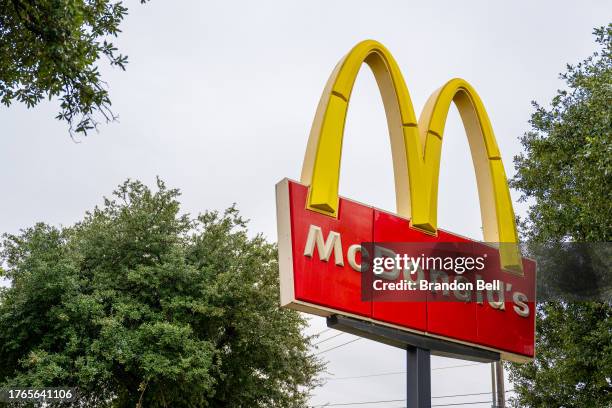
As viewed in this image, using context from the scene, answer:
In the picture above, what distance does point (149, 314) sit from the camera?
73.3ft

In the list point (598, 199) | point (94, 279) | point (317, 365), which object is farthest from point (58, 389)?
point (598, 199)

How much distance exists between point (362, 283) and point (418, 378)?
1.87 metres

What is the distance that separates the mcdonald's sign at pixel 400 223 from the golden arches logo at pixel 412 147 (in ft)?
0.06

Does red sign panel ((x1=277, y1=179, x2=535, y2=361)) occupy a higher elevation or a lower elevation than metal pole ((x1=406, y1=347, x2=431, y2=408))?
higher

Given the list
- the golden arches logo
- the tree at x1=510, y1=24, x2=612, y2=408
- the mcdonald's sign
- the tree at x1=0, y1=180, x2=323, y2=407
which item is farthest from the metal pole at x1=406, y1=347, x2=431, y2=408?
the tree at x1=0, y1=180, x2=323, y2=407

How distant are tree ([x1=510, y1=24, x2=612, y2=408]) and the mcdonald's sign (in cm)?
227

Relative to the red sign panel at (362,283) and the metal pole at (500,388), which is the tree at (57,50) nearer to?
the red sign panel at (362,283)

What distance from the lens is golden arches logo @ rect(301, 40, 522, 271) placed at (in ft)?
36.0

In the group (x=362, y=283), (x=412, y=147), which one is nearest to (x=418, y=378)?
(x=362, y=283)

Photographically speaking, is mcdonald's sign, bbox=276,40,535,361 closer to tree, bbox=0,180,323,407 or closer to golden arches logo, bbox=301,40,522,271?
golden arches logo, bbox=301,40,522,271

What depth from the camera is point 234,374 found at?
25.0 m

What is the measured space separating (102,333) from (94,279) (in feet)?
8.25

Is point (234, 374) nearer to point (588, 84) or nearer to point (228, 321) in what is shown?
point (228, 321)

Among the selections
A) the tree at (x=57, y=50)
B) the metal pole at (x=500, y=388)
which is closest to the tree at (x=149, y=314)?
the metal pole at (x=500, y=388)
